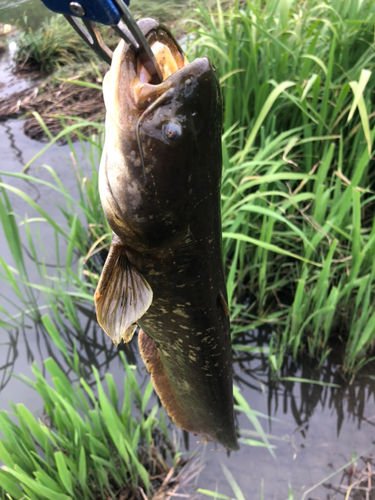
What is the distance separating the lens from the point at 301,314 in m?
1.55

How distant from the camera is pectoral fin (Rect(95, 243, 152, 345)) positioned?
28.3 inches

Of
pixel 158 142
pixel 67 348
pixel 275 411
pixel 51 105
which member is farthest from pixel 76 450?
pixel 51 105

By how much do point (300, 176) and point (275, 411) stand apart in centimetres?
113

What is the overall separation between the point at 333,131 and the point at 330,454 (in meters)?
1.59

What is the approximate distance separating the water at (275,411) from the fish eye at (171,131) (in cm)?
126

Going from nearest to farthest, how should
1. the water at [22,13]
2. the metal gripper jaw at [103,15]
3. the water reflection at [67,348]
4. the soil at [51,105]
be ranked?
the metal gripper jaw at [103,15], the water reflection at [67,348], the soil at [51,105], the water at [22,13]

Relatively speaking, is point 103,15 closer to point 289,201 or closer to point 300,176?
point 300,176

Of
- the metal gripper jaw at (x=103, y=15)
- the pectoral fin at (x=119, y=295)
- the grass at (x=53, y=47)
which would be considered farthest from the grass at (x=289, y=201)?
the grass at (x=53, y=47)

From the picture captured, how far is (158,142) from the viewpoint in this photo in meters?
0.61

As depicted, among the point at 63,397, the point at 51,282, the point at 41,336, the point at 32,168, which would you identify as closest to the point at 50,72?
the point at 32,168

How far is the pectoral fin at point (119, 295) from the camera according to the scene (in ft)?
2.36

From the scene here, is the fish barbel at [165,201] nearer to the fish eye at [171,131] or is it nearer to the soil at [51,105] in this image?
the fish eye at [171,131]

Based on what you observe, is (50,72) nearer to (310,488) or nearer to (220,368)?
(220,368)

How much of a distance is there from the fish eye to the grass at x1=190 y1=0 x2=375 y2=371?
0.87 meters
